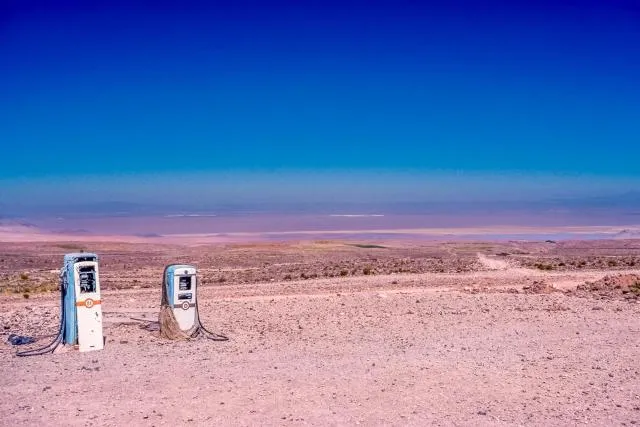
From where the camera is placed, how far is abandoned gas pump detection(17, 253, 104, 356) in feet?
Result: 36.5

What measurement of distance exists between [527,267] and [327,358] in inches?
905

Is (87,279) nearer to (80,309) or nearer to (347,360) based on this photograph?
(80,309)

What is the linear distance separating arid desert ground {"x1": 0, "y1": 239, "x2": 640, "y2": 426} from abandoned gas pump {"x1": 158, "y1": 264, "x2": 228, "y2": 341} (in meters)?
0.48

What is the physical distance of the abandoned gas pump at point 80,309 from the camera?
11117 mm

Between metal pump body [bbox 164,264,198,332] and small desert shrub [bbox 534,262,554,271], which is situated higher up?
metal pump body [bbox 164,264,198,332]

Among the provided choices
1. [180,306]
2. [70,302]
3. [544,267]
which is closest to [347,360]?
[180,306]

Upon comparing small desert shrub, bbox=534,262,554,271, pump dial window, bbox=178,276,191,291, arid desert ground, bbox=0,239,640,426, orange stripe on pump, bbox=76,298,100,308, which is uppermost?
pump dial window, bbox=178,276,191,291

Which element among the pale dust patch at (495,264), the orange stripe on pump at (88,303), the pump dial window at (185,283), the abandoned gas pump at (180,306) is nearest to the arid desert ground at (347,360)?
the abandoned gas pump at (180,306)

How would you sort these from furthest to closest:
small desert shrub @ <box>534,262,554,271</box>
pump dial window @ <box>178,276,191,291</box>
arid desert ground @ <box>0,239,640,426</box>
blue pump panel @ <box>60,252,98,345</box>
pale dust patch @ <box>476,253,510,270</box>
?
1. pale dust patch @ <box>476,253,510,270</box>
2. small desert shrub @ <box>534,262,554,271</box>
3. pump dial window @ <box>178,276,191,291</box>
4. blue pump panel @ <box>60,252,98,345</box>
5. arid desert ground @ <box>0,239,640,426</box>

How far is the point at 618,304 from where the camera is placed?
674 inches

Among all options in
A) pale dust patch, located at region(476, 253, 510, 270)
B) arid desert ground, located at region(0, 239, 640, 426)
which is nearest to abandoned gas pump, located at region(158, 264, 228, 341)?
arid desert ground, located at region(0, 239, 640, 426)

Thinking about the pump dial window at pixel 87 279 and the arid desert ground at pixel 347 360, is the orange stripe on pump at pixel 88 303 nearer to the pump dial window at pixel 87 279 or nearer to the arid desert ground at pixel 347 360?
the pump dial window at pixel 87 279

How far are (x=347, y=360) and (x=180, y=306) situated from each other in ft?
12.4

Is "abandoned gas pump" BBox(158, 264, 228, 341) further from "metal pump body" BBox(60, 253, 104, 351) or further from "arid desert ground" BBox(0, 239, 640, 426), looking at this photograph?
"metal pump body" BBox(60, 253, 104, 351)
